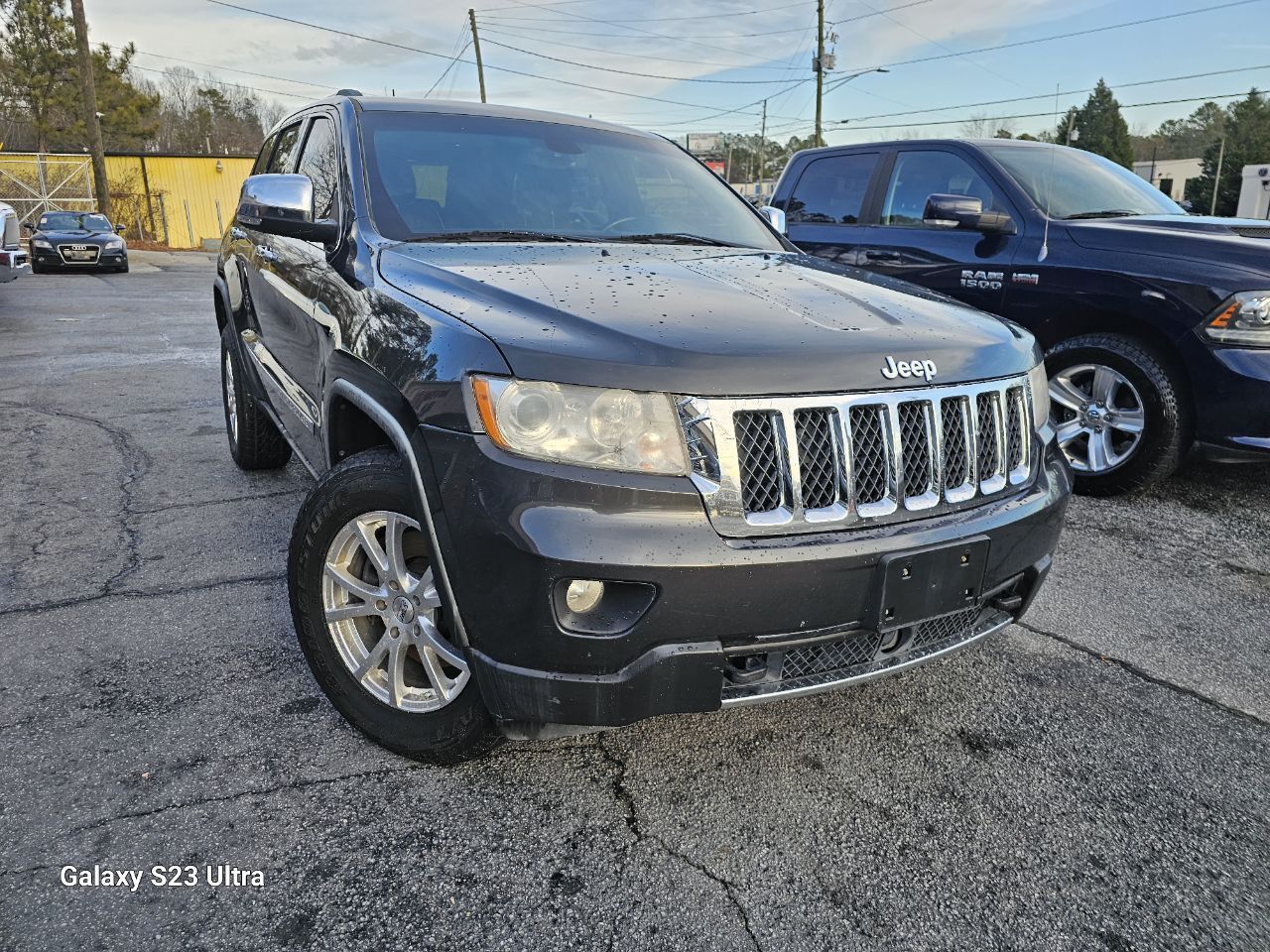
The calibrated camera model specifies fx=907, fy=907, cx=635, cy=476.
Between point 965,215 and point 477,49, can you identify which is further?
point 477,49

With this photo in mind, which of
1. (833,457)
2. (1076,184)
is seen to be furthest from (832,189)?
(833,457)

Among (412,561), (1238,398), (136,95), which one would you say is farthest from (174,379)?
(136,95)

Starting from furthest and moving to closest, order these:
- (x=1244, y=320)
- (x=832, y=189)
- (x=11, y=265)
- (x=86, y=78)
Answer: (x=86, y=78) → (x=11, y=265) → (x=832, y=189) → (x=1244, y=320)

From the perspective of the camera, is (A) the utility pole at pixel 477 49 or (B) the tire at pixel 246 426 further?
(A) the utility pole at pixel 477 49

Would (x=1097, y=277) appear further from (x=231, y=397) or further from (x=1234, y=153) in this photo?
(x=1234, y=153)

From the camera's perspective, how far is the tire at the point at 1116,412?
4535mm

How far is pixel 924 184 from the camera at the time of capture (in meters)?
5.80

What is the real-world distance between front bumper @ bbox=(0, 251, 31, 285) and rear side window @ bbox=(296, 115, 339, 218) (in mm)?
8915

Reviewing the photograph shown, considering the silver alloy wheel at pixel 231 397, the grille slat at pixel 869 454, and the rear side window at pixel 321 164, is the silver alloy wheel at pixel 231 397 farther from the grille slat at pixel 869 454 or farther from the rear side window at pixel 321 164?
the grille slat at pixel 869 454

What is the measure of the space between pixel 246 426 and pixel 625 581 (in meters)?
3.62

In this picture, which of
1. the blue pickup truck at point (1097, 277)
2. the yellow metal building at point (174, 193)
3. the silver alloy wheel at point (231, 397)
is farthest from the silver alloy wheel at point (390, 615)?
the yellow metal building at point (174, 193)

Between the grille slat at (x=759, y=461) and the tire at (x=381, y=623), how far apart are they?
733 millimetres

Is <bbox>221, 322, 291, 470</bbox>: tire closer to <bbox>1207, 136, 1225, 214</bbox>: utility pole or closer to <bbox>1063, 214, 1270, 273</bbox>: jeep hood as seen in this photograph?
<bbox>1063, 214, 1270, 273</bbox>: jeep hood

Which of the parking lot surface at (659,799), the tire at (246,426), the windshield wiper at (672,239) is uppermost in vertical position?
the windshield wiper at (672,239)
